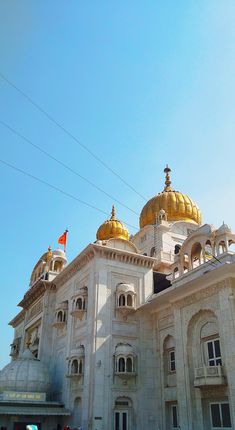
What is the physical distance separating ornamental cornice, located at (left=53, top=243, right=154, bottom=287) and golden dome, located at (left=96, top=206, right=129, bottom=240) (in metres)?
8.38

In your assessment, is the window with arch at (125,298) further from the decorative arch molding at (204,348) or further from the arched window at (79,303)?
the decorative arch molding at (204,348)

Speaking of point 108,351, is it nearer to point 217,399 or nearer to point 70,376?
point 70,376

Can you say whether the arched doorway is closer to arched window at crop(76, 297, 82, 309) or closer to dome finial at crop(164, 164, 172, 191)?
arched window at crop(76, 297, 82, 309)

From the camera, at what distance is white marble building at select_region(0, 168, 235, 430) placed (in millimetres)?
19375

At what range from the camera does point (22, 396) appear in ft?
82.1

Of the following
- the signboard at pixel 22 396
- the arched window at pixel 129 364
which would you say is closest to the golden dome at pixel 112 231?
the arched window at pixel 129 364

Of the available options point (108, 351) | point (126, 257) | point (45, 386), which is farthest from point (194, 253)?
point (45, 386)

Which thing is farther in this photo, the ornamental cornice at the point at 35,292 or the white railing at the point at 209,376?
the ornamental cornice at the point at 35,292

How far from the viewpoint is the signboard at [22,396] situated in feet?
81.1

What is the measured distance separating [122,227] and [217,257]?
60.1 feet

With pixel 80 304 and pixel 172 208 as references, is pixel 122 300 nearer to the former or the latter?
pixel 80 304

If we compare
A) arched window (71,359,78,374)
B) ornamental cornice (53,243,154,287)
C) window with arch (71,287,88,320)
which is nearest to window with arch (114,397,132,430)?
arched window (71,359,78,374)

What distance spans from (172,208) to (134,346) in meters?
14.9

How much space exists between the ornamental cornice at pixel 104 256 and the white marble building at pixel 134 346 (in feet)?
0.22
